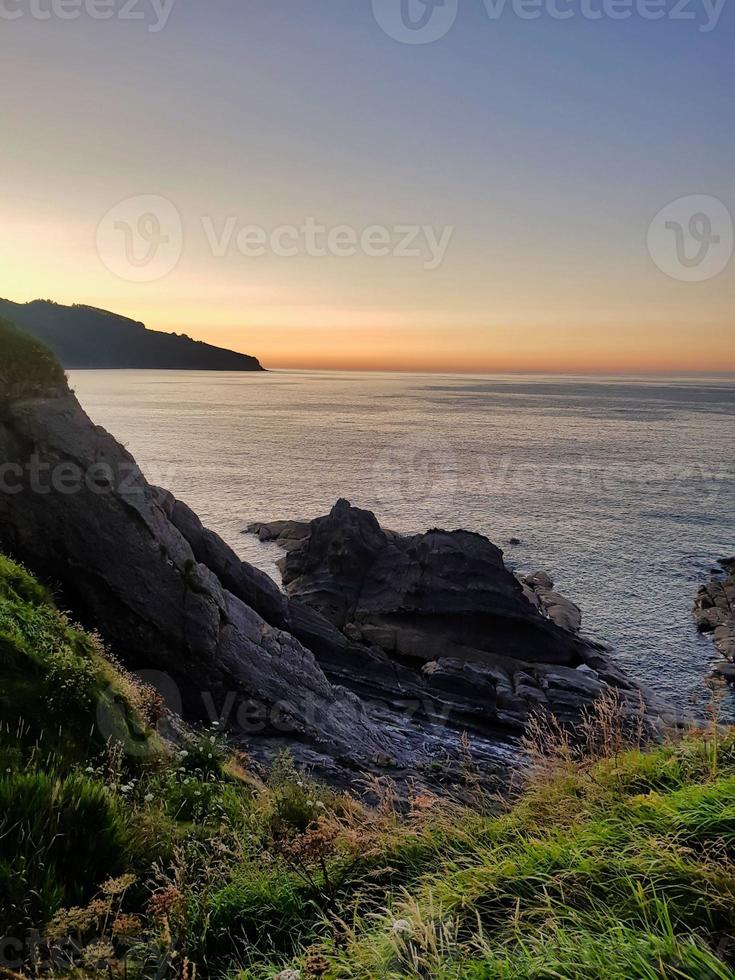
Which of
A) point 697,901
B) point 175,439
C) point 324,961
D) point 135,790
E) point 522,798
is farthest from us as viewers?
point 175,439

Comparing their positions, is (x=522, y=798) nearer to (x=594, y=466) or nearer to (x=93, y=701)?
(x=93, y=701)

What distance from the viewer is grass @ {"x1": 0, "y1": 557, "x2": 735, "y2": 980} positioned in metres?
3.21

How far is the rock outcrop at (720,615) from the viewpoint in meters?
28.6

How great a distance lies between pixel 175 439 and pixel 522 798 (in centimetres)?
10339

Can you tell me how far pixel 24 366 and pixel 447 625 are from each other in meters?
22.2

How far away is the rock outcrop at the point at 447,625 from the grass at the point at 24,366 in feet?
40.4

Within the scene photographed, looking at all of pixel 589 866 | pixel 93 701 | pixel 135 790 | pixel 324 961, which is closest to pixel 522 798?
pixel 589 866

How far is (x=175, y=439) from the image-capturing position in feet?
332

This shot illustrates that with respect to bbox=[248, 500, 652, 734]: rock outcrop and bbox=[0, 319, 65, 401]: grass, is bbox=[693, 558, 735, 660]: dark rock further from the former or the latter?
bbox=[0, 319, 65, 401]: grass

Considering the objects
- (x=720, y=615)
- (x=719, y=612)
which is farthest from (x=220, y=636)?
(x=719, y=612)

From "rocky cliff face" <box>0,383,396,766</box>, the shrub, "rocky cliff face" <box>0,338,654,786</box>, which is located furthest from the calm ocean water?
the shrub

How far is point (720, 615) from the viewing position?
3266 cm

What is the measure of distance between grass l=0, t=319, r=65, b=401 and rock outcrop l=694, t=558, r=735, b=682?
31039 millimetres

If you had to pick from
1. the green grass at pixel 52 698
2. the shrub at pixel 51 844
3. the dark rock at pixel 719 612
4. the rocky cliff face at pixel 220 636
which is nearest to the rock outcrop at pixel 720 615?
the dark rock at pixel 719 612
